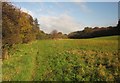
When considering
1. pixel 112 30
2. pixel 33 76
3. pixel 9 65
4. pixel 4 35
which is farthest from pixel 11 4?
pixel 112 30

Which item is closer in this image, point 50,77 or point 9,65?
point 50,77

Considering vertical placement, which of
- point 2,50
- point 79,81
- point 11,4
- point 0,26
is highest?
point 11,4

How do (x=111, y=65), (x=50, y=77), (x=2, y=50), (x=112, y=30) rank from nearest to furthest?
(x=50, y=77) → (x=111, y=65) → (x=2, y=50) → (x=112, y=30)

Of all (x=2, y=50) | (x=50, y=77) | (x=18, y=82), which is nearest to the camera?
(x=18, y=82)

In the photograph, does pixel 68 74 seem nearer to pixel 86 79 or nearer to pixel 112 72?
pixel 86 79

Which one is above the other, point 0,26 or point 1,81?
point 0,26

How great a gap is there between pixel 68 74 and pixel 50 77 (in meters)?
1.61

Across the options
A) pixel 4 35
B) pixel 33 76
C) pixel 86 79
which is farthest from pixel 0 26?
pixel 86 79

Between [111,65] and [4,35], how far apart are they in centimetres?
1260

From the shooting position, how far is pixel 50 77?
74.6ft

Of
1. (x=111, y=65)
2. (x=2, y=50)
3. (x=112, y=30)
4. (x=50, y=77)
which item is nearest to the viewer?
(x=50, y=77)

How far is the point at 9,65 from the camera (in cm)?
2734

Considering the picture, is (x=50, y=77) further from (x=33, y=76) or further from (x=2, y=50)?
(x=2, y=50)

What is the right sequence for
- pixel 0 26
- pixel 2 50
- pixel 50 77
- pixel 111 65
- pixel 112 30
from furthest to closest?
1. pixel 112 30
2. pixel 2 50
3. pixel 0 26
4. pixel 111 65
5. pixel 50 77
